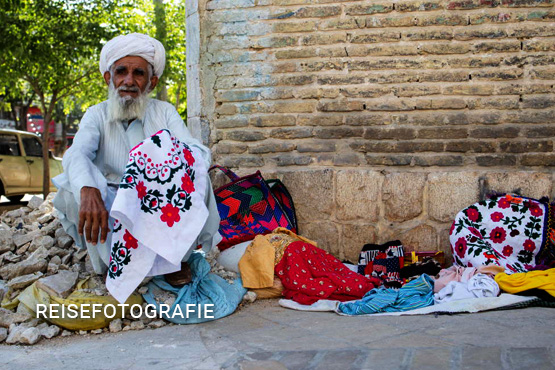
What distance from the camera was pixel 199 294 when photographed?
145 inches

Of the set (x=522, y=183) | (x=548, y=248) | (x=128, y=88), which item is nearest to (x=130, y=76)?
(x=128, y=88)

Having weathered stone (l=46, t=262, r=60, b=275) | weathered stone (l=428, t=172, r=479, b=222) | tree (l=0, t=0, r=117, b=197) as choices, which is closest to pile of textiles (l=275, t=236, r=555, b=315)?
weathered stone (l=428, t=172, r=479, b=222)

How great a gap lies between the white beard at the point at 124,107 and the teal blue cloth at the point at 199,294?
37.0 inches

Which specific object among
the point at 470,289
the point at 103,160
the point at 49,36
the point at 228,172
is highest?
the point at 49,36

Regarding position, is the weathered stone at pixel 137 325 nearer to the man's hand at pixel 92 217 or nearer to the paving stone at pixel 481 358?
the man's hand at pixel 92 217

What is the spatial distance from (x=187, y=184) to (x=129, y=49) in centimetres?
103

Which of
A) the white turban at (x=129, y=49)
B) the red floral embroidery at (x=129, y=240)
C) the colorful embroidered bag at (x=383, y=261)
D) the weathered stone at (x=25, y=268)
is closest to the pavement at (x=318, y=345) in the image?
the red floral embroidery at (x=129, y=240)

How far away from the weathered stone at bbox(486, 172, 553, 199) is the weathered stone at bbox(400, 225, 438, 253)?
1.74ft

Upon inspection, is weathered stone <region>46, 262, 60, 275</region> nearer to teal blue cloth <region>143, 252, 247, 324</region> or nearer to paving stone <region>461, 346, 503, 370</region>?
teal blue cloth <region>143, 252, 247, 324</region>

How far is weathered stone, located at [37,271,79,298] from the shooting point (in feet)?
11.5

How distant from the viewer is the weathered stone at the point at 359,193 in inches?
187

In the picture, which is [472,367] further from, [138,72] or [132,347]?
[138,72]

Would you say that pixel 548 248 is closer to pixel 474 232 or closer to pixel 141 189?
pixel 474 232

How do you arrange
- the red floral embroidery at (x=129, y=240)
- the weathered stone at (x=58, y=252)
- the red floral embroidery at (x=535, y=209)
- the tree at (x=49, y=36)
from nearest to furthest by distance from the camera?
the red floral embroidery at (x=129, y=240) → the weathered stone at (x=58, y=252) → the red floral embroidery at (x=535, y=209) → the tree at (x=49, y=36)
